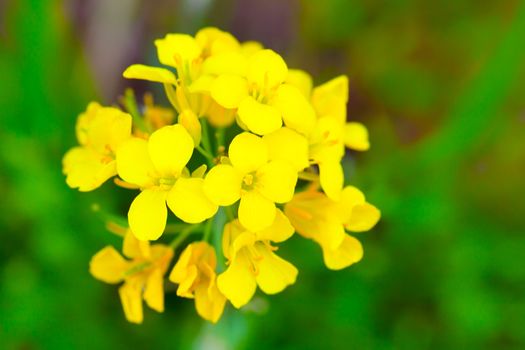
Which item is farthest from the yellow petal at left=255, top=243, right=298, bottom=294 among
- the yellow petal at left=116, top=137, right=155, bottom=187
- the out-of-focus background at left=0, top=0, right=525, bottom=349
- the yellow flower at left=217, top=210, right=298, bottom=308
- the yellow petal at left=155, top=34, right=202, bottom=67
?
the out-of-focus background at left=0, top=0, right=525, bottom=349

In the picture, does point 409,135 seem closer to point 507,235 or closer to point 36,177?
point 507,235

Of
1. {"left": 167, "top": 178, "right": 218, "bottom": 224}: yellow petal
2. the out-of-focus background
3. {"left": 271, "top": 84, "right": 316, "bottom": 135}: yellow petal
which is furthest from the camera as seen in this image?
the out-of-focus background

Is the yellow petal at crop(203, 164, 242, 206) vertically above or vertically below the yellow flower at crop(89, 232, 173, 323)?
above

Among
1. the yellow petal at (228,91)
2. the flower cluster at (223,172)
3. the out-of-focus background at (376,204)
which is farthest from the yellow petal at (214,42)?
the out-of-focus background at (376,204)

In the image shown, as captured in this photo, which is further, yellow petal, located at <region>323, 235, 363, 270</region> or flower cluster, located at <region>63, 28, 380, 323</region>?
yellow petal, located at <region>323, 235, 363, 270</region>

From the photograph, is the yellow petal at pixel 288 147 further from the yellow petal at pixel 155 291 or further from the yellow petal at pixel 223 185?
the yellow petal at pixel 155 291

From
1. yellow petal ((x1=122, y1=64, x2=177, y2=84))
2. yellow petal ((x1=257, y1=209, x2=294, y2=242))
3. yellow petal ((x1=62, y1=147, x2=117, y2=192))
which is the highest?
yellow petal ((x1=122, y1=64, x2=177, y2=84))

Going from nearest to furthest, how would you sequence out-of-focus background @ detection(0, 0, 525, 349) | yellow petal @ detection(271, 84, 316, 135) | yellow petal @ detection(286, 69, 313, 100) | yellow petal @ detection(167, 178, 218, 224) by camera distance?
1. yellow petal @ detection(167, 178, 218, 224)
2. yellow petal @ detection(271, 84, 316, 135)
3. yellow petal @ detection(286, 69, 313, 100)
4. out-of-focus background @ detection(0, 0, 525, 349)

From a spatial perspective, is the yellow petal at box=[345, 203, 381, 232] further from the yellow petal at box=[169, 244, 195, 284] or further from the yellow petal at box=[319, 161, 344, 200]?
the yellow petal at box=[169, 244, 195, 284]

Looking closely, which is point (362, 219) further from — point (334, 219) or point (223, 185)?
point (223, 185)
